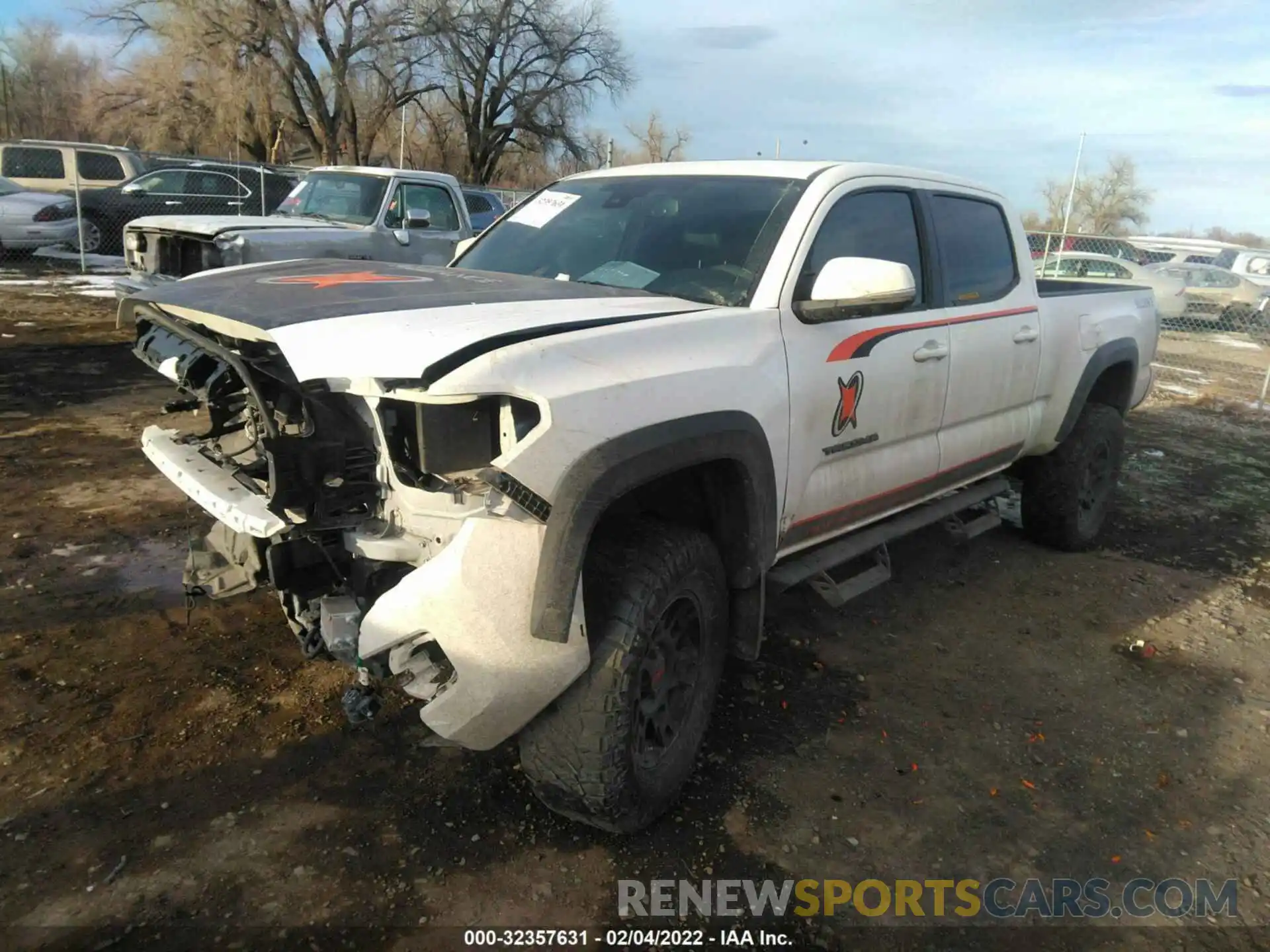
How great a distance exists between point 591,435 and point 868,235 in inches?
74.2

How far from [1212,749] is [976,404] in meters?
1.66

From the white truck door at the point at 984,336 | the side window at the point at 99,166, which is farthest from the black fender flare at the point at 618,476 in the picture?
the side window at the point at 99,166

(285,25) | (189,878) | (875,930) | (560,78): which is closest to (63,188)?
(285,25)

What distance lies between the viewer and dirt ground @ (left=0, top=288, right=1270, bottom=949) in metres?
2.45

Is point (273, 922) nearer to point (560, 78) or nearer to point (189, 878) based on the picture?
point (189, 878)

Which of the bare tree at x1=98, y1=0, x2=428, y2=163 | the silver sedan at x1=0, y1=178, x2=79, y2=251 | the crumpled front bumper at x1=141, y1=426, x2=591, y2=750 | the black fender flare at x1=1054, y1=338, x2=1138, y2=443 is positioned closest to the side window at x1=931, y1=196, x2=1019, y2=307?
the black fender flare at x1=1054, y1=338, x2=1138, y2=443

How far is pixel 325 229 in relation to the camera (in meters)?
8.84

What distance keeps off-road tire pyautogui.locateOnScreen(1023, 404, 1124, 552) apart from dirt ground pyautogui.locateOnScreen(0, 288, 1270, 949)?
0.51m

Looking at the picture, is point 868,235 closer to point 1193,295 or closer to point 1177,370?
point 1177,370

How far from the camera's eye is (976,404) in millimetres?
4172

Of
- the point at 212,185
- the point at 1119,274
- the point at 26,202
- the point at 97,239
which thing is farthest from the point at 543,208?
the point at 1119,274

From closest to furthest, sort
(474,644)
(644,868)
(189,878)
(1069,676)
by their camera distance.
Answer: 1. (474,644)
2. (189,878)
3. (644,868)
4. (1069,676)

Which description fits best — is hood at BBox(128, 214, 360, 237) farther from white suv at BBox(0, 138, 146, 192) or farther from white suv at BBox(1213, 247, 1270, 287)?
white suv at BBox(1213, 247, 1270, 287)

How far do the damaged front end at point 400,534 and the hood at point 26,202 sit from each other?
1473cm
